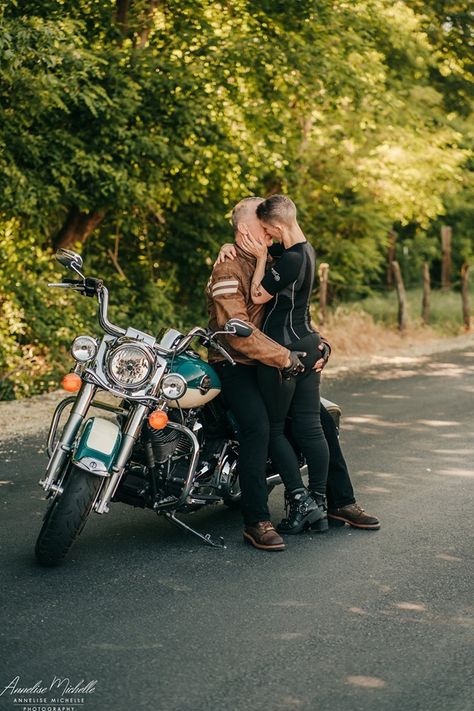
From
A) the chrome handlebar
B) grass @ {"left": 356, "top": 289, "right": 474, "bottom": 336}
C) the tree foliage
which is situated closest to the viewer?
the chrome handlebar

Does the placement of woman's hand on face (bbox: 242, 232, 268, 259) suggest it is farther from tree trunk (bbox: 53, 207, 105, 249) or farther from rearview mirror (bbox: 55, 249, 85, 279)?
tree trunk (bbox: 53, 207, 105, 249)

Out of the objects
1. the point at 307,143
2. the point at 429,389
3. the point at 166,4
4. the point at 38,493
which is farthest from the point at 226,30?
the point at 38,493

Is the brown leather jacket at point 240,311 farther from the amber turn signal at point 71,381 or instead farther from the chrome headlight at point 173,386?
the amber turn signal at point 71,381

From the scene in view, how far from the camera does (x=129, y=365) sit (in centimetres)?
553

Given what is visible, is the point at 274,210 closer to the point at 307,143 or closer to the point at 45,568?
the point at 45,568

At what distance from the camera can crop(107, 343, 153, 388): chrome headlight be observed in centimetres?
550

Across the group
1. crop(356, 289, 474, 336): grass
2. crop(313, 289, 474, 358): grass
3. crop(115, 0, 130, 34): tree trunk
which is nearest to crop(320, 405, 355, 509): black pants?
crop(313, 289, 474, 358): grass

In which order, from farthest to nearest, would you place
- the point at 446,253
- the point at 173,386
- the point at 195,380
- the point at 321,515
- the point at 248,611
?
1. the point at 446,253
2. the point at 321,515
3. the point at 195,380
4. the point at 173,386
5. the point at 248,611

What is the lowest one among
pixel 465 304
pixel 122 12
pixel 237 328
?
pixel 465 304

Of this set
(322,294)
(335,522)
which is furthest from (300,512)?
(322,294)

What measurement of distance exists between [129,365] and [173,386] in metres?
0.25

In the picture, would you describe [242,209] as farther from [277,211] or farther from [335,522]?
[335,522]

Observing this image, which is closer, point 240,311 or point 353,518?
point 240,311

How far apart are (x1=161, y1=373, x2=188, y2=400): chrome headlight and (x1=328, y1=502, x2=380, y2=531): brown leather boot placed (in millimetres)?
1472
